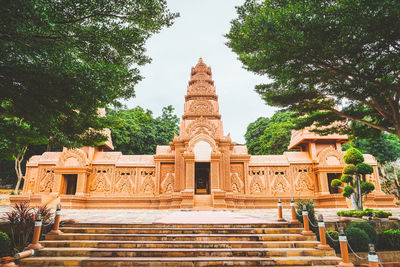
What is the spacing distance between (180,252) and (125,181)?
36.9ft

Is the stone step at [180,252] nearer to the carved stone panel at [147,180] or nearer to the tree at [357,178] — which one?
the tree at [357,178]

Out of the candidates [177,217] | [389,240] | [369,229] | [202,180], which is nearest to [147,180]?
[202,180]

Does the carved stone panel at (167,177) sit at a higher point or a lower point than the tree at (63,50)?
lower

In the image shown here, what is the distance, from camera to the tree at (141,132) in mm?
24125

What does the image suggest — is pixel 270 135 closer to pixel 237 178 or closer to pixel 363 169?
pixel 237 178

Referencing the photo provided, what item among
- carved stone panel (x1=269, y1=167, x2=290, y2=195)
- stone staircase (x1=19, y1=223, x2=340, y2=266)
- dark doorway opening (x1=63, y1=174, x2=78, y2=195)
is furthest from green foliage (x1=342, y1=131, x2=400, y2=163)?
dark doorway opening (x1=63, y1=174, x2=78, y2=195)

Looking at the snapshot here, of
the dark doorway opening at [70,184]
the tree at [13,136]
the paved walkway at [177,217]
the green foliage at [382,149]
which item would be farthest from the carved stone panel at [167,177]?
the green foliage at [382,149]

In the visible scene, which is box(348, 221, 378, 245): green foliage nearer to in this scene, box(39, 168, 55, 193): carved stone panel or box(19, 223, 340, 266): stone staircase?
box(19, 223, 340, 266): stone staircase

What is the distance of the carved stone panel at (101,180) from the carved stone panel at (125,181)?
467mm

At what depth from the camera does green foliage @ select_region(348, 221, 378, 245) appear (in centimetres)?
725

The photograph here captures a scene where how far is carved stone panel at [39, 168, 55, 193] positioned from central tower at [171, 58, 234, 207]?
326 inches

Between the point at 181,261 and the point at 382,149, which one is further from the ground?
the point at 382,149

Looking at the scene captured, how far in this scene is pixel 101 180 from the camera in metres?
15.8

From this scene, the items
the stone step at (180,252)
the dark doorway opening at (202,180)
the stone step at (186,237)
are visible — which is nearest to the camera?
the stone step at (180,252)
